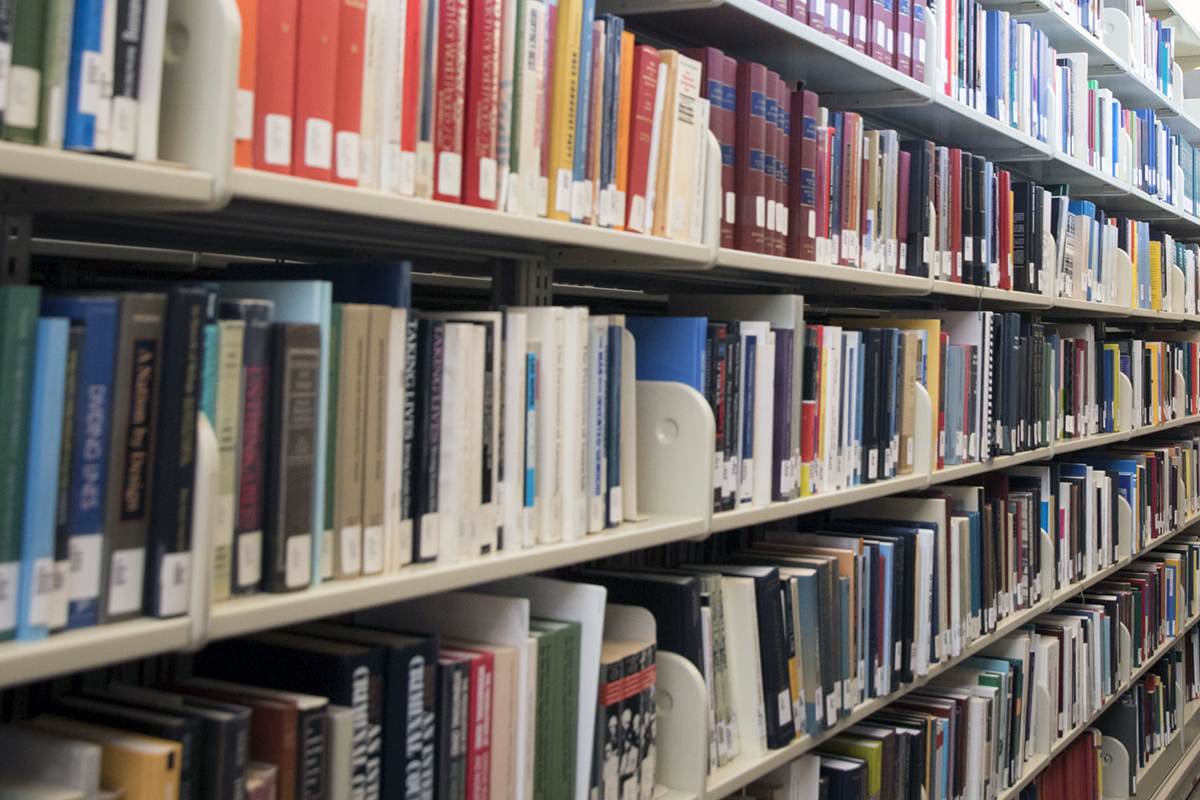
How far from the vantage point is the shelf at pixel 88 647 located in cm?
72

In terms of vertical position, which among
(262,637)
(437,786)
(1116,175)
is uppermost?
(1116,175)

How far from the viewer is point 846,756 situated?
1970 mm

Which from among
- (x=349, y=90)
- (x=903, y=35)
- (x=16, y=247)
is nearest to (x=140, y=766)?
(x=16, y=247)

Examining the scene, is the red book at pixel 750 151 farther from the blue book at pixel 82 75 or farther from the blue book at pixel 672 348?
the blue book at pixel 82 75

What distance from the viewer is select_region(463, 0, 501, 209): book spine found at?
1.10m

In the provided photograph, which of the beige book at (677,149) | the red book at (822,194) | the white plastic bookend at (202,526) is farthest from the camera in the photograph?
the red book at (822,194)

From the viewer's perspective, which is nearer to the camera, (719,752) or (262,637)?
(262,637)

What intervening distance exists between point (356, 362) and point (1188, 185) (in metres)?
4.31

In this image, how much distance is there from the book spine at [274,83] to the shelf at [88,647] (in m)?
0.39

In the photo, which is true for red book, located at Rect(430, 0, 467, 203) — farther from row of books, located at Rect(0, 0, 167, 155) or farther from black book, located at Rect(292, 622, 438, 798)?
black book, located at Rect(292, 622, 438, 798)

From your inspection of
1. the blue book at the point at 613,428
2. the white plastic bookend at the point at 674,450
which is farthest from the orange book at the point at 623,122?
the white plastic bookend at the point at 674,450

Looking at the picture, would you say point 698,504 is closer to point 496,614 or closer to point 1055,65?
point 496,614

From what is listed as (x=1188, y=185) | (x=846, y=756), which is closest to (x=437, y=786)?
(x=846, y=756)

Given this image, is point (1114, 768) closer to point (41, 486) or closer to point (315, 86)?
point (315, 86)
